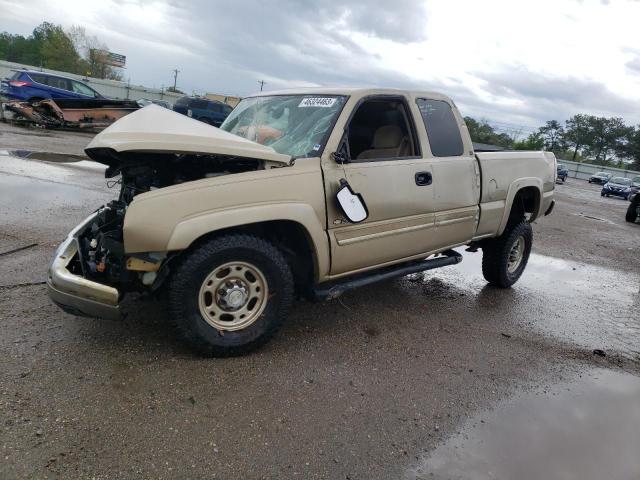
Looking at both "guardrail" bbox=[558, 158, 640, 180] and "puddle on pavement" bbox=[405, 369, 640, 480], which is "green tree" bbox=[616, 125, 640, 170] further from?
"puddle on pavement" bbox=[405, 369, 640, 480]

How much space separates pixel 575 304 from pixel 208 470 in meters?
4.60

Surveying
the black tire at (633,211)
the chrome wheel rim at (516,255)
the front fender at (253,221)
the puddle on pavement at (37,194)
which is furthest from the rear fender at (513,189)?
the black tire at (633,211)

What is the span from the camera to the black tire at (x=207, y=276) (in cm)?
287

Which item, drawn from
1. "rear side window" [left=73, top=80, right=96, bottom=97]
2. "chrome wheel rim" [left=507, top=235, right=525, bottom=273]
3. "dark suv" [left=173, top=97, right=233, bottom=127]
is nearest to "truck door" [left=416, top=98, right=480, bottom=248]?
"chrome wheel rim" [left=507, top=235, right=525, bottom=273]

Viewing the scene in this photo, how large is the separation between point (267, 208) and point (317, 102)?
119cm

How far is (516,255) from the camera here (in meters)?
5.53

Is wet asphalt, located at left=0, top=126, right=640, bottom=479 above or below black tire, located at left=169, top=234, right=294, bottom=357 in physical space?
below

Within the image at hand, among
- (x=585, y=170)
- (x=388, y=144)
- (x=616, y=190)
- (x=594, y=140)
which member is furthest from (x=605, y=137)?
(x=388, y=144)

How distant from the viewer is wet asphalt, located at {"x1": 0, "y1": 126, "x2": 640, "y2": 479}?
7.59ft

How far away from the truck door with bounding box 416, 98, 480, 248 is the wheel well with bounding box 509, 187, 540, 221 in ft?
3.37

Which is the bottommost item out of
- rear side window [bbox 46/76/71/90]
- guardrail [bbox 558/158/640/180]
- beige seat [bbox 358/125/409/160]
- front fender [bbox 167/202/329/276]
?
front fender [bbox 167/202/329/276]

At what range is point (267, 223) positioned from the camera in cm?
329

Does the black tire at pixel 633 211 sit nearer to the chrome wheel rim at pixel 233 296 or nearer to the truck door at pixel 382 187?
the truck door at pixel 382 187

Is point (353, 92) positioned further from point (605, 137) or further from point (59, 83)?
point (605, 137)
